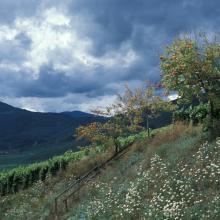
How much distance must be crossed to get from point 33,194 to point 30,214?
6428 millimetres

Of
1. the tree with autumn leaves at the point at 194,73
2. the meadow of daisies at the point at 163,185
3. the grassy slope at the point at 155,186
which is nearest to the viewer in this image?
the meadow of daisies at the point at 163,185

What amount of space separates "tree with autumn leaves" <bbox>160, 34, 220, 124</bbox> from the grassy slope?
2.39m

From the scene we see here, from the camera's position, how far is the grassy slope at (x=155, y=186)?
2153 centimetres

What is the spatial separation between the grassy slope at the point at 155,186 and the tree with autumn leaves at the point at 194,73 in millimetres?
2392

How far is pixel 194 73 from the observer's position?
3100 centimetres

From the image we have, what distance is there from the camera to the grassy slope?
21.5 metres

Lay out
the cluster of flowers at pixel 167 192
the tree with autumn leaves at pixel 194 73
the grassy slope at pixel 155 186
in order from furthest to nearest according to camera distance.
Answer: the tree with autumn leaves at pixel 194 73, the grassy slope at pixel 155 186, the cluster of flowers at pixel 167 192

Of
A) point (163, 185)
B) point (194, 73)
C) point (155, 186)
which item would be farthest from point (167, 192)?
point (194, 73)

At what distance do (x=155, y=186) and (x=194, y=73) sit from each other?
8.86 meters

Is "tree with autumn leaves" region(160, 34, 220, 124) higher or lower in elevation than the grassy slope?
higher

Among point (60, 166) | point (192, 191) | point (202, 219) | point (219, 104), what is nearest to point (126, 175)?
point (219, 104)

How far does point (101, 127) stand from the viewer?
1676 inches

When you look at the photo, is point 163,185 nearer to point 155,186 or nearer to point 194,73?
point 155,186

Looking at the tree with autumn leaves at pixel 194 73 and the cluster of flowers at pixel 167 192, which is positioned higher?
the tree with autumn leaves at pixel 194 73
